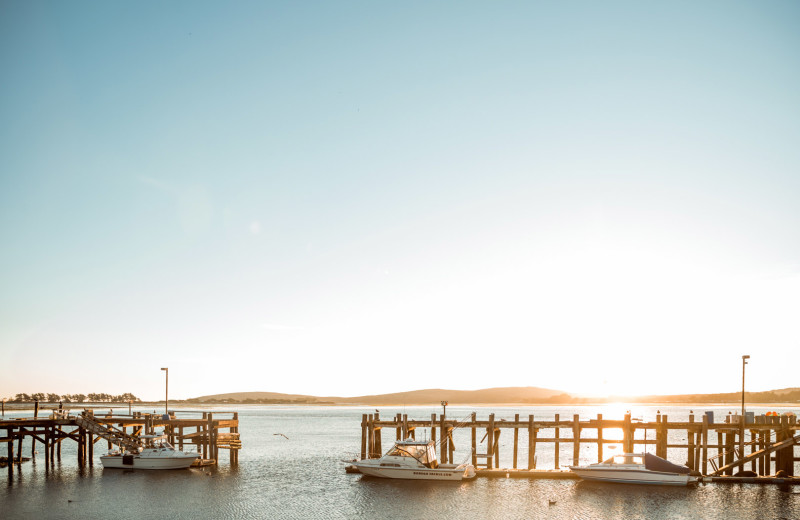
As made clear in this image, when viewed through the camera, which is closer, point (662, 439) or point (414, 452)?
point (414, 452)

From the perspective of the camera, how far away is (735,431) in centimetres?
4722

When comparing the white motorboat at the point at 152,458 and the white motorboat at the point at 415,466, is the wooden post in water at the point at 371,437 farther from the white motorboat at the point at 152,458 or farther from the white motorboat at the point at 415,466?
the white motorboat at the point at 152,458

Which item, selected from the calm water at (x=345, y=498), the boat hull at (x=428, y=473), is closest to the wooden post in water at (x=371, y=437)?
the calm water at (x=345, y=498)

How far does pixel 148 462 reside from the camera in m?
49.8

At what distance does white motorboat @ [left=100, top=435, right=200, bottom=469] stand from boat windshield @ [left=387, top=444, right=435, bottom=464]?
55.3 feet

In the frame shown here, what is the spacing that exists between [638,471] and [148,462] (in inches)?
1395

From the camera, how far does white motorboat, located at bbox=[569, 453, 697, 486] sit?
41.2 m

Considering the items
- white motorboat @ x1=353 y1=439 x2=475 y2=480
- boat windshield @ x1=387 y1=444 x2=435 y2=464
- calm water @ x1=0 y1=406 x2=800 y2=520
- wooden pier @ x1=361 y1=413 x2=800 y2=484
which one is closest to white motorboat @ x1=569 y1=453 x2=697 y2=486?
calm water @ x1=0 y1=406 x2=800 y2=520

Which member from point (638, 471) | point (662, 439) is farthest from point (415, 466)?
point (662, 439)

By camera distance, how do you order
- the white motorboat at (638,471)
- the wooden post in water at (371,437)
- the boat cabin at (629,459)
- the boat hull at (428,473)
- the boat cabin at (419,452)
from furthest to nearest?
the wooden post in water at (371,437), the boat cabin at (419,452), the boat hull at (428,473), the boat cabin at (629,459), the white motorboat at (638,471)

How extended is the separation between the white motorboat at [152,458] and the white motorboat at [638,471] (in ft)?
95.0

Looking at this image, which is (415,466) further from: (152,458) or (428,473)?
(152,458)

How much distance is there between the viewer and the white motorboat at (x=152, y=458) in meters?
49.6

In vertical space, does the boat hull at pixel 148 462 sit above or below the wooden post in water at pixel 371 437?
below
